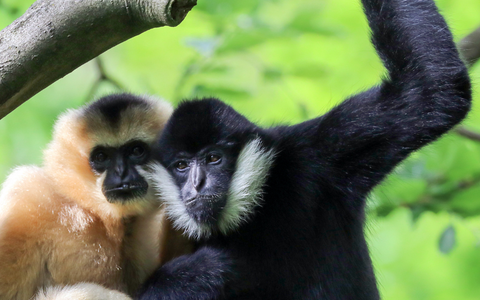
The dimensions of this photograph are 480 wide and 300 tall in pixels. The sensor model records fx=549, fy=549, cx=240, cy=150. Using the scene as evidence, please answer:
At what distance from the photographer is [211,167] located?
4008mm

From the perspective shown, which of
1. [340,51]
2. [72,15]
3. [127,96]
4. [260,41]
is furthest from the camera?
[340,51]

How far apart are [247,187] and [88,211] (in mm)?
1239

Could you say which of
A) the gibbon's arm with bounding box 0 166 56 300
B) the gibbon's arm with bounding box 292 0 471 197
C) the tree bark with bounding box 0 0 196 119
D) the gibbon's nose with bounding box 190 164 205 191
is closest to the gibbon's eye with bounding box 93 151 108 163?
the gibbon's arm with bounding box 0 166 56 300

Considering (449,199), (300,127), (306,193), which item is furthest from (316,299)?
(449,199)

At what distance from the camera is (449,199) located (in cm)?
529

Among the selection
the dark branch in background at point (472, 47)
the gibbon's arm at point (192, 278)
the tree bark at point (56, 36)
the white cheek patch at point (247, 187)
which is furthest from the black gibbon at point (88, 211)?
the dark branch in background at point (472, 47)

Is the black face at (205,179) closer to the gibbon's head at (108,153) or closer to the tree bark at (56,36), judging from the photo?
the gibbon's head at (108,153)

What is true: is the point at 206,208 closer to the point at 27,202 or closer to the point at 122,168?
the point at 122,168

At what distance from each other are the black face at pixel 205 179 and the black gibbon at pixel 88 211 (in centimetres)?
35

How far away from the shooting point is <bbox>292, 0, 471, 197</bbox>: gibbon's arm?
3.58 m

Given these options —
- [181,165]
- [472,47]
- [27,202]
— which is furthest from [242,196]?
[472,47]

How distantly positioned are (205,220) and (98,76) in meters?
2.58

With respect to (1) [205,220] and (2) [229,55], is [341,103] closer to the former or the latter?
(1) [205,220]

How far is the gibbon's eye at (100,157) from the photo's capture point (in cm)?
438
